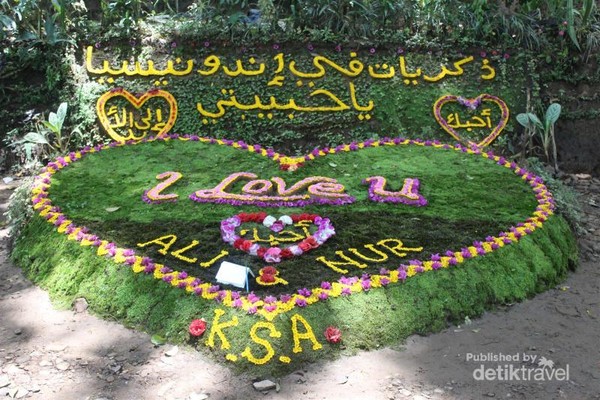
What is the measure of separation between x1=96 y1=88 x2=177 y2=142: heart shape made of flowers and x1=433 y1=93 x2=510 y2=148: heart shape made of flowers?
3.13 metres

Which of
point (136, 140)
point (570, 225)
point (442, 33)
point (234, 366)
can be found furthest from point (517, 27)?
point (234, 366)

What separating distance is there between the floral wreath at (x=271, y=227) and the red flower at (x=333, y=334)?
760 millimetres

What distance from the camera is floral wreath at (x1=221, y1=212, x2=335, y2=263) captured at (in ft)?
14.1

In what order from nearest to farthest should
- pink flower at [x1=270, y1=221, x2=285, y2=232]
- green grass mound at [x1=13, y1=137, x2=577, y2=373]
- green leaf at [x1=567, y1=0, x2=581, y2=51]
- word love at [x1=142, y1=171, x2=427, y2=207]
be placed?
green grass mound at [x1=13, y1=137, x2=577, y2=373], pink flower at [x1=270, y1=221, x2=285, y2=232], word love at [x1=142, y1=171, x2=427, y2=207], green leaf at [x1=567, y1=0, x2=581, y2=51]

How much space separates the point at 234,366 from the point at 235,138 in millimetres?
4218

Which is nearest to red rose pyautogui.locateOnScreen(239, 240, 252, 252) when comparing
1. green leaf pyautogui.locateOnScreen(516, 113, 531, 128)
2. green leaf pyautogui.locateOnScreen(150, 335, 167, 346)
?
green leaf pyautogui.locateOnScreen(150, 335, 167, 346)

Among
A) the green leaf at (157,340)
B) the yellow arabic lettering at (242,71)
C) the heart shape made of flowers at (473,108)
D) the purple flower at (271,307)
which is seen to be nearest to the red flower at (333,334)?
the purple flower at (271,307)

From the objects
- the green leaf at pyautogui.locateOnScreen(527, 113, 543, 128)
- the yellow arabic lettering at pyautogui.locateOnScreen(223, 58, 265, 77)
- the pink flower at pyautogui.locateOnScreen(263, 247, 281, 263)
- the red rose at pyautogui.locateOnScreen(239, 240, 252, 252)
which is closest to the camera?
the pink flower at pyautogui.locateOnScreen(263, 247, 281, 263)

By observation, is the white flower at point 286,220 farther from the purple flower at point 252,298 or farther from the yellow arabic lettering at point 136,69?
the yellow arabic lettering at point 136,69

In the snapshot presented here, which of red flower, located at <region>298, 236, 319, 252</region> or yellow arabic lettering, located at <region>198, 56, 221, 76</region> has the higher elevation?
yellow arabic lettering, located at <region>198, 56, 221, 76</region>

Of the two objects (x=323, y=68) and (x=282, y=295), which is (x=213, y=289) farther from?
(x=323, y=68)

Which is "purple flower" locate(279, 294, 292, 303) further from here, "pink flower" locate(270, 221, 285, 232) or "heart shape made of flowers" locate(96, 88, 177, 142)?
"heart shape made of flowers" locate(96, 88, 177, 142)

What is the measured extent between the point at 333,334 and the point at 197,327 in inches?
31.3

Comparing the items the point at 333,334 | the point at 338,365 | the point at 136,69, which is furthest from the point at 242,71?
the point at 338,365
